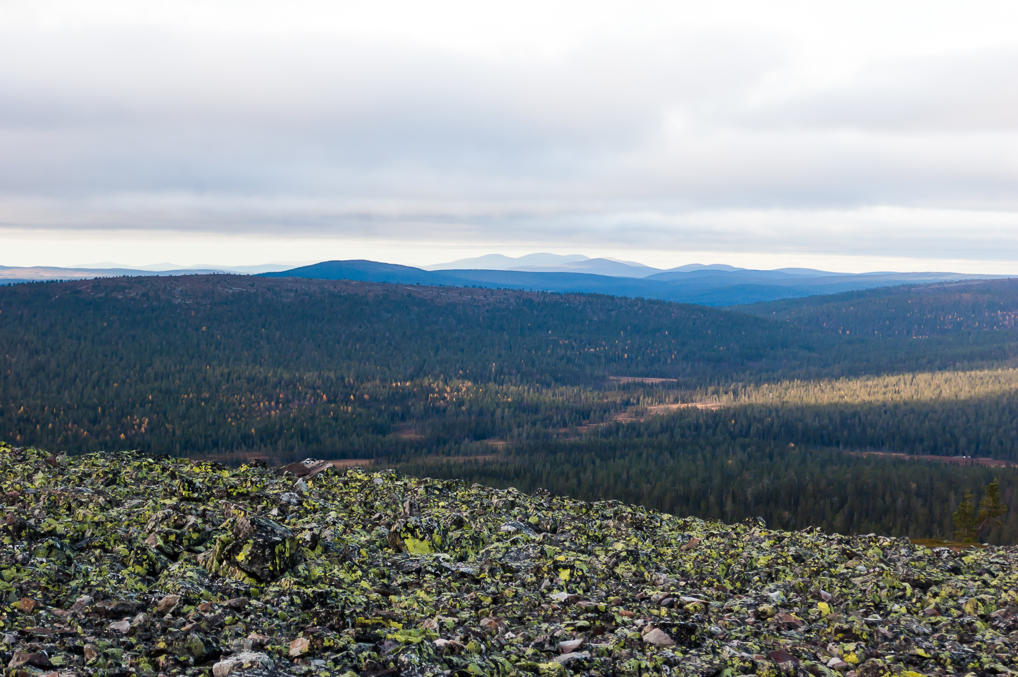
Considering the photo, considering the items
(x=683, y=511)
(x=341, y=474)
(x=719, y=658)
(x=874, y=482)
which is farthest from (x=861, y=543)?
(x=874, y=482)

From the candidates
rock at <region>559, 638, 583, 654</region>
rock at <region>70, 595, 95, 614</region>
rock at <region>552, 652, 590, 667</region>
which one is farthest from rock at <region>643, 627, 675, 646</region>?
rock at <region>70, 595, 95, 614</region>

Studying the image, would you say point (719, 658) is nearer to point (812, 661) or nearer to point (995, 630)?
point (812, 661)

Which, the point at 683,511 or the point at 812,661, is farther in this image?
the point at 683,511

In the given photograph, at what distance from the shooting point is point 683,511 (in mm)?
142875

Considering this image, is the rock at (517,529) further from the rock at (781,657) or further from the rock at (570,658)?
the rock at (781,657)

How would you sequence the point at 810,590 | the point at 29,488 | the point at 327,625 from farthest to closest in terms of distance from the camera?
the point at 29,488 < the point at 810,590 < the point at 327,625

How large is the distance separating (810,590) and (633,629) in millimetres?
11997

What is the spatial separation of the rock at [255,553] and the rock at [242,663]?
6.62m

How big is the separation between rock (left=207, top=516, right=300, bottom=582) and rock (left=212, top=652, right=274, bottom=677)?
662cm

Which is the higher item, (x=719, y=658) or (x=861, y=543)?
(x=719, y=658)

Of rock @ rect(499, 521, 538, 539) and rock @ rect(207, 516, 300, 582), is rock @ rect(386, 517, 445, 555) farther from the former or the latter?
rock @ rect(207, 516, 300, 582)

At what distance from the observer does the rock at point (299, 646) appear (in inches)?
736

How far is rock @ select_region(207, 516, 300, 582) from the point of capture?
79.7 ft

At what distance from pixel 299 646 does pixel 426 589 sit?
7993 mm
